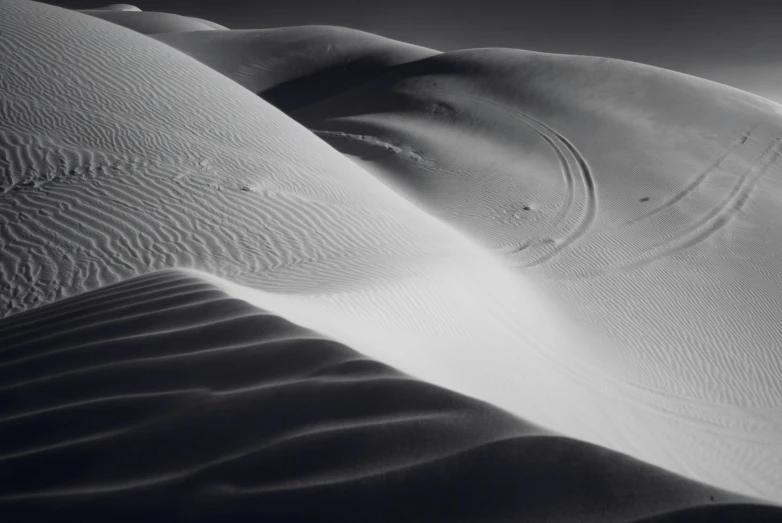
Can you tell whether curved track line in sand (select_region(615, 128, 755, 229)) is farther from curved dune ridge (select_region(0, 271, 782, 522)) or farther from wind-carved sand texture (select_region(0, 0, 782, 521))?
curved dune ridge (select_region(0, 271, 782, 522))

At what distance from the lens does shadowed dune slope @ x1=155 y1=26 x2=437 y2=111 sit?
23172 millimetres

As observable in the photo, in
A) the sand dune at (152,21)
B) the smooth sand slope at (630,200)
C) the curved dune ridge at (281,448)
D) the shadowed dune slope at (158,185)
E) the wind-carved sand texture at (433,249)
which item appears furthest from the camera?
the sand dune at (152,21)

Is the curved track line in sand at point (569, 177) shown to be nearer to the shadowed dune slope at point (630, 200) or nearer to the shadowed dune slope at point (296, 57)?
the shadowed dune slope at point (630, 200)

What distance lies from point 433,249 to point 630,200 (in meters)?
5.82

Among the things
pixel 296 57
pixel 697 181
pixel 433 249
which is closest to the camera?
pixel 433 249

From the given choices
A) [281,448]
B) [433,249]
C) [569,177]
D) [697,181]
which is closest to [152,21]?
[569,177]

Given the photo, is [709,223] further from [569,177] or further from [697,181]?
[569,177]

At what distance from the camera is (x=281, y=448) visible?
154 centimetres

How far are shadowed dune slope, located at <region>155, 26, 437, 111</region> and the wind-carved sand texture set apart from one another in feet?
32.8

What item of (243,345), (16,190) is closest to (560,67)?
(16,190)

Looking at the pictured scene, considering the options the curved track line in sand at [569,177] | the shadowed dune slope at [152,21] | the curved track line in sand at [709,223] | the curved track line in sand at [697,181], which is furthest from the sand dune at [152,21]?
the curved track line in sand at [709,223]

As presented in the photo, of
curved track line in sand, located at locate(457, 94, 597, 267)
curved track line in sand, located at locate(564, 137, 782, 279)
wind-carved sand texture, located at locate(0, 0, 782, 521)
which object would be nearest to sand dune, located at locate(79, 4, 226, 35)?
curved track line in sand, located at locate(457, 94, 597, 267)

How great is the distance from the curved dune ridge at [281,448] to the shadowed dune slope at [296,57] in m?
20.5

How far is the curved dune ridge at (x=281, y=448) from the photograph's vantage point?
1315mm
